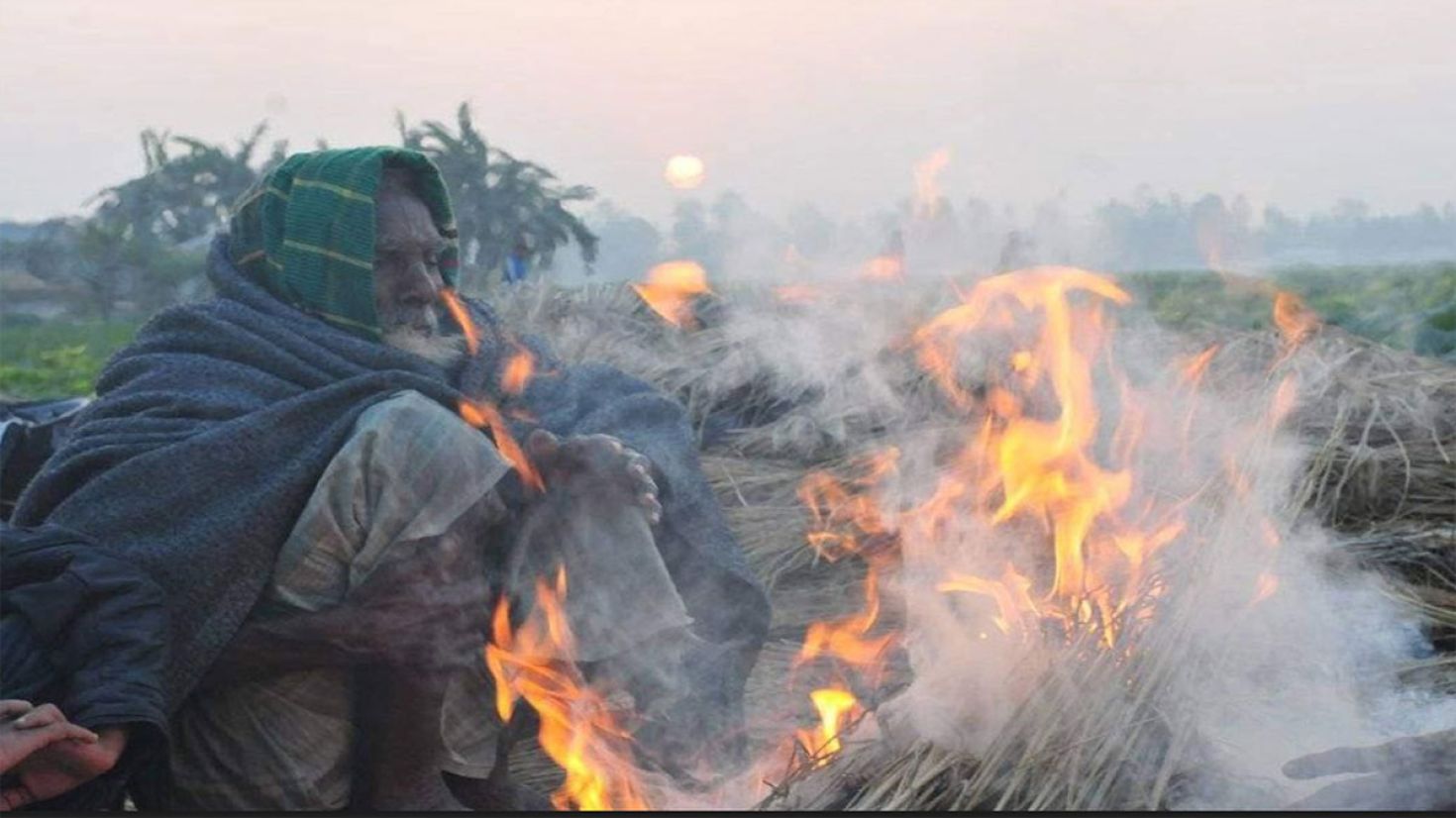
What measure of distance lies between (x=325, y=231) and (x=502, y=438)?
1.76ft

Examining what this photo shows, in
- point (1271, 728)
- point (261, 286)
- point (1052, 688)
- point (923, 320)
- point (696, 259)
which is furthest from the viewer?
point (923, 320)

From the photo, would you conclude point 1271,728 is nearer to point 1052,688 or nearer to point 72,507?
point 1052,688

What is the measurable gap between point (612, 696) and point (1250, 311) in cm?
377

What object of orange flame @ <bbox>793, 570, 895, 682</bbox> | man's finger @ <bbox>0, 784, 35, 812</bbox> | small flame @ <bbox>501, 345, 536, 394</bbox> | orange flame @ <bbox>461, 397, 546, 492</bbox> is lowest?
orange flame @ <bbox>793, 570, 895, 682</bbox>

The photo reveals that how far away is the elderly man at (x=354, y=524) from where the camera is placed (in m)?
2.57

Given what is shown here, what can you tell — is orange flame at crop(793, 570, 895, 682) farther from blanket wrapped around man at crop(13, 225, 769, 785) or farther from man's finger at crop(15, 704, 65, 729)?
man's finger at crop(15, 704, 65, 729)

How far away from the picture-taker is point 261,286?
3000mm

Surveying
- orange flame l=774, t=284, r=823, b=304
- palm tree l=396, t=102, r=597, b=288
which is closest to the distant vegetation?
palm tree l=396, t=102, r=597, b=288

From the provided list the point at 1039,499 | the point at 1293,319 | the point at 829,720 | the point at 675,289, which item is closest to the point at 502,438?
the point at 829,720

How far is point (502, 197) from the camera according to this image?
12.1 ft

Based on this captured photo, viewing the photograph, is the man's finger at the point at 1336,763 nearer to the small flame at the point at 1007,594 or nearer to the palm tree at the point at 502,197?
the small flame at the point at 1007,594

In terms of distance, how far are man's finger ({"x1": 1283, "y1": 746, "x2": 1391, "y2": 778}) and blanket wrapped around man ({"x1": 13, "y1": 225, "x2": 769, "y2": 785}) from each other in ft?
3.48

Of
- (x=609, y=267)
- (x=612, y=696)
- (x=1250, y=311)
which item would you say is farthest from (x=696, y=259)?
(x=1250, y=311)

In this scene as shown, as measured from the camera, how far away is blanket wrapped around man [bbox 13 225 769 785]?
2.53 meters
